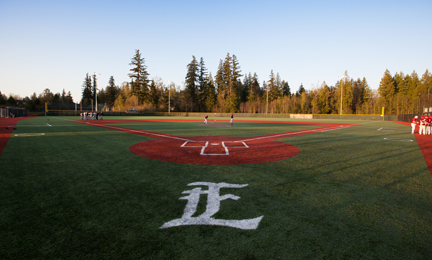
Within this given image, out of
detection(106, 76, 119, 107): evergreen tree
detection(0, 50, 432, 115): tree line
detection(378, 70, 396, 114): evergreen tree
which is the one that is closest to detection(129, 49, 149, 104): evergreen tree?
detection(0, 50, 432, 115): tree line

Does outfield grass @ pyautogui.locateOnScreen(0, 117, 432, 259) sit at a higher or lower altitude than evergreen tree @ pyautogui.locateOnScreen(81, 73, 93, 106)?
lower

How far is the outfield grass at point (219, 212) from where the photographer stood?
98.6 inches

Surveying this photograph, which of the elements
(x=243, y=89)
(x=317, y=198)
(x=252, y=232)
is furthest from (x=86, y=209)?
(x=243, y=89)

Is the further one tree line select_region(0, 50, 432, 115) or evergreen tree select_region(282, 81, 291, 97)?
evergreen tree select_region(282, 81, 291, 97)

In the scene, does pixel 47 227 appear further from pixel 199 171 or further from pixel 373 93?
pixel 373 93

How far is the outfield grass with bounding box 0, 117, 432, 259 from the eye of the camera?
250 centimetres

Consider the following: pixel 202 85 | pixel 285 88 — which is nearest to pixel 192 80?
pixel 202 85

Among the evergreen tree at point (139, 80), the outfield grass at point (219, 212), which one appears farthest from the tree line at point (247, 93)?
the outfield grass at point (219, 212)

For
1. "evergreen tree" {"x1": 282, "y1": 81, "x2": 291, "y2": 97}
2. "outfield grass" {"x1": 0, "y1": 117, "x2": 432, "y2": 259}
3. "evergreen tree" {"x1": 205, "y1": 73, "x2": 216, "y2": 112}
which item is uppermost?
"evergreen tree" {"x1": 282, "y1": 81, "x2": 291, "y2": 97}

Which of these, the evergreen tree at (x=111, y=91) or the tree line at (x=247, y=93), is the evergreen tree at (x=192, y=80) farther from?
the evergreen tree at (x=111, y=91)

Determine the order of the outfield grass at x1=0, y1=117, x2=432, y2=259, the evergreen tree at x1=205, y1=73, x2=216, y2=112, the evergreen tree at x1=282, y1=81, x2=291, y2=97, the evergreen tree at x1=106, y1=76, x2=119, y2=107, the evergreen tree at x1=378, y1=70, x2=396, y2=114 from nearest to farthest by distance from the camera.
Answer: the outfield grass at x1=0, y1=117, x2=432, y2=259, the evergreen tree at x1=378, y1=70, x2=396, y2=114, the evergreen tree at x1=205, y1=73, x2=216, y2=112, the evergreen tree at x1=282, y1=81, x2=291, y2=97, the evergreen tree at x1=106, y1=76, x2=119, y2=107

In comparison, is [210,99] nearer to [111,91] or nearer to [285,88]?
[285,88]

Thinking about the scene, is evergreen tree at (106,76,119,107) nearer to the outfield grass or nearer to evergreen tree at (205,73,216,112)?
evergreen tree at (205,73,216,112)

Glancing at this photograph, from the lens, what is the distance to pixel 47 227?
2.95 m
